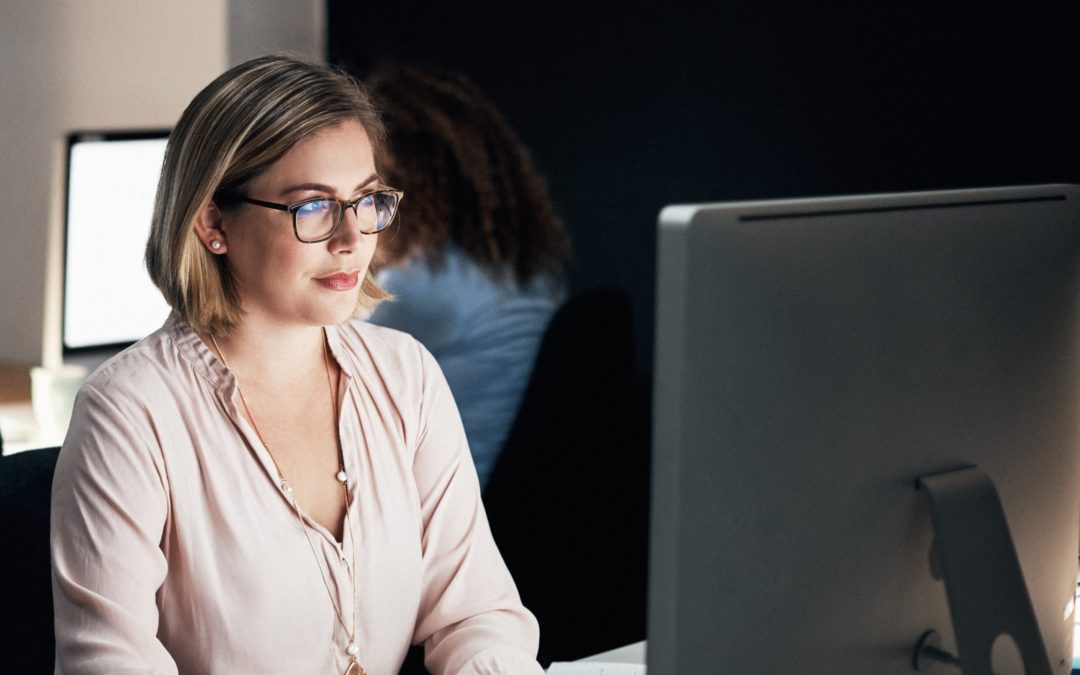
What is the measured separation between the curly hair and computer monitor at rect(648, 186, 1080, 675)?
1.86 m

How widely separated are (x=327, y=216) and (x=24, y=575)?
52 centimetres

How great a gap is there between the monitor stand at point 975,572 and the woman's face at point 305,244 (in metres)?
0.72

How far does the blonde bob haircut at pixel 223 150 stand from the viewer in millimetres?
1382

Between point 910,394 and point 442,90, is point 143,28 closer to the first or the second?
point 442,90

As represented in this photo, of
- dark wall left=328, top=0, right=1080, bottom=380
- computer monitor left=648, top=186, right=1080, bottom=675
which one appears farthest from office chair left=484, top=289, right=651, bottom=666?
computer monitor left=648, top=186, right=1080, bottom=675

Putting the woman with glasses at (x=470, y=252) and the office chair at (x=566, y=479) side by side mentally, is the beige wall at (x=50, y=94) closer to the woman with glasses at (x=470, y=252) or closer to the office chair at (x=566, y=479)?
the woman with glasses at (x=470, y=252)

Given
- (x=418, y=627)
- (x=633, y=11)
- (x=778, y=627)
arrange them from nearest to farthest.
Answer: (x=778, y=627), (x=418, y=627), (x=633, y=11)

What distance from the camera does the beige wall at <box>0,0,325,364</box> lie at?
3213mm

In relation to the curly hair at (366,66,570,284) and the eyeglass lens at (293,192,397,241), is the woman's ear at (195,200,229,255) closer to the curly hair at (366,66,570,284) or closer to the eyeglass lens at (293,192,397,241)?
the eyeglass lens at (293,192,397,241)

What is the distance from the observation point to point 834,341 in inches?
34.0

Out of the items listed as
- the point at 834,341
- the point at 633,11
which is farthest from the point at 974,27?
the point at 834,341

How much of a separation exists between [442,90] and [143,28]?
1026 millimetres

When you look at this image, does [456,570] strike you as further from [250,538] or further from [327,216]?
[327,216]

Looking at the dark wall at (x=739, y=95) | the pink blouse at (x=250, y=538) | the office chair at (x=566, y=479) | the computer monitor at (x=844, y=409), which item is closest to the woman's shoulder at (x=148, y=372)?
the pink blouse at (x=250, y=538)
